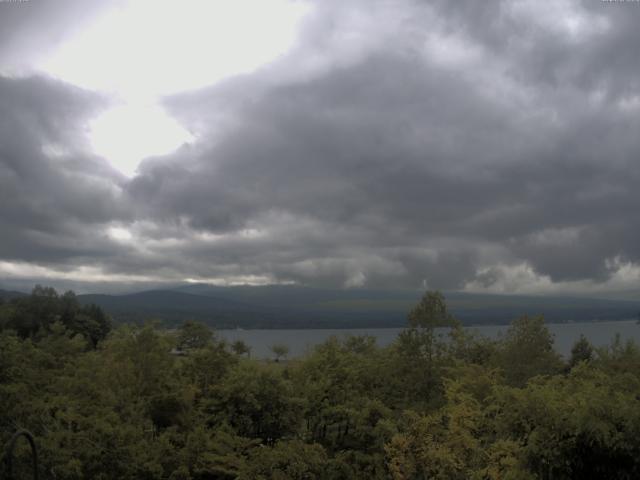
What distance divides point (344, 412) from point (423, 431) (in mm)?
4615

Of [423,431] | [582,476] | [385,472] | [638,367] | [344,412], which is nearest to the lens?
[582,476]

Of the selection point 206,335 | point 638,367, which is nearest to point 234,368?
point 206,335

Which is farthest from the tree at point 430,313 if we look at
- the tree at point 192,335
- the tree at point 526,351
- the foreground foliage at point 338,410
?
the tree at point 192,335

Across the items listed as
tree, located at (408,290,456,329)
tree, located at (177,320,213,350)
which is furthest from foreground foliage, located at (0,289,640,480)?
tree, located at (177,320,213,350)

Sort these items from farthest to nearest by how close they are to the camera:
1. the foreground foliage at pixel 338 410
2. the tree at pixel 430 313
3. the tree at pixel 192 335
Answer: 1. the tree at pixel 192 335
2. the tree at pixel 430 313
3. the foreground foliage at pixel 338 410

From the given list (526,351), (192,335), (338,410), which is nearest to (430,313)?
(526,351)

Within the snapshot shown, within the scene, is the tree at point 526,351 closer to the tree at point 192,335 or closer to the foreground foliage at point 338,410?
the foreground foliage at point 338,410

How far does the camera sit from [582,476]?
16.5m

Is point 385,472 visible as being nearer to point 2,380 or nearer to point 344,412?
point 344,412

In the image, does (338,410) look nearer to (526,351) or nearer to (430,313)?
(430,313)

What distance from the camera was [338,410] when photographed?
24.7 metres

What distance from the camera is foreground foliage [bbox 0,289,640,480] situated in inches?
675

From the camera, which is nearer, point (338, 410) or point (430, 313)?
point (338, 410)

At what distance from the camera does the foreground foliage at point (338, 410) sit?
56.2 ft
